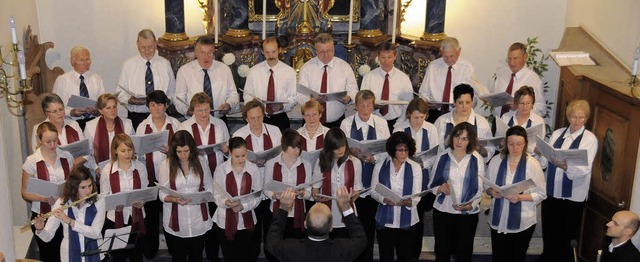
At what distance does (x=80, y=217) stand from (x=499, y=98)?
3.90m

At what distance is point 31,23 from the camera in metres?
8.79

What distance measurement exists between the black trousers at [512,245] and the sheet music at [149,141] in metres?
2.89

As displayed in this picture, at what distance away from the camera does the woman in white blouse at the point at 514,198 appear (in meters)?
6.33

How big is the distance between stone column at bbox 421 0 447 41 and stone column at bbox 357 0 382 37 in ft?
1.92

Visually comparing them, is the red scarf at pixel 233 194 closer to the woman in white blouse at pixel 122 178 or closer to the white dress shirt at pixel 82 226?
the woman in white blouse at pixel 122 178

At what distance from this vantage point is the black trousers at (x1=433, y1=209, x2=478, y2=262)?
21.3ft

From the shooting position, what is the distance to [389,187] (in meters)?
6.41

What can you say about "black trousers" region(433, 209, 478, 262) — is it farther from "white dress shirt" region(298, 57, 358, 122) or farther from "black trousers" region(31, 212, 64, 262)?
"black trousers" region(31, 212, 64, 262)

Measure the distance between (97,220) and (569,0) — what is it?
626cm

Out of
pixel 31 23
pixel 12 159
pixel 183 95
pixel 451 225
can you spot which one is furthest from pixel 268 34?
pixel 451 225

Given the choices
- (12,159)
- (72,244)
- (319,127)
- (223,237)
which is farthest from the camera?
(12,159)

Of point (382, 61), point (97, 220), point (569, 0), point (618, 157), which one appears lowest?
point (97, 220)

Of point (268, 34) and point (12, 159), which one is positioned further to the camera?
point (268, 34)

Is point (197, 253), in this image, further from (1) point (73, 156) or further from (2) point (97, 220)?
(1) point (73, 156)
